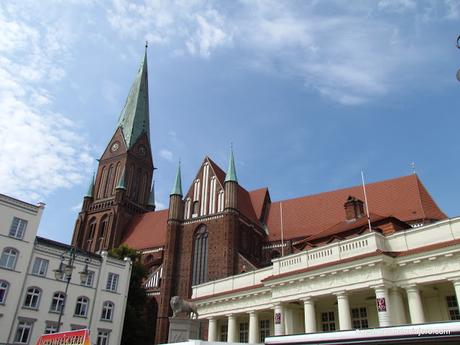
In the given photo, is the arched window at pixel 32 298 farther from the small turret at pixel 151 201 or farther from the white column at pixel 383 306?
the small turret at pixel 151 201

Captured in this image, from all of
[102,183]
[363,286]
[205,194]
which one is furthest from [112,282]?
[102,183]

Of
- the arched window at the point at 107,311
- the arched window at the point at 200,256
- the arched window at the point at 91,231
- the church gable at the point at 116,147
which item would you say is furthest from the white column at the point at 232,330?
the church gable at the point at 116,147

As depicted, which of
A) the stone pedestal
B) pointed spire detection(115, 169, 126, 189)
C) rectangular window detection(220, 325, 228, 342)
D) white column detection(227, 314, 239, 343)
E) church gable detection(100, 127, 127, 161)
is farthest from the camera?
church gable detection(100, 127, 127, 161)

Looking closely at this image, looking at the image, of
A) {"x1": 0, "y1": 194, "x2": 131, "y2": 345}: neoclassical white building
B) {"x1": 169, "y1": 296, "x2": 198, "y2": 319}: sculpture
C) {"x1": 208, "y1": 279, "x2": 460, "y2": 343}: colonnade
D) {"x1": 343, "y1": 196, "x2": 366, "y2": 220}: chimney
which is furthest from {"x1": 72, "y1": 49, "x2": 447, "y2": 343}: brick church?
{"x1": 169, "y1": 296, "x2": 198, "y2": 319}: sculpture

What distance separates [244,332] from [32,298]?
1596cm

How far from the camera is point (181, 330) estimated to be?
1819cm

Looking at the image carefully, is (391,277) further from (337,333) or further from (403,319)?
(337,333)

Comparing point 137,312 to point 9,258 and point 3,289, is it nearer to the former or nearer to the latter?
point 3,289

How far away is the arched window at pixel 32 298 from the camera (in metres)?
29.8

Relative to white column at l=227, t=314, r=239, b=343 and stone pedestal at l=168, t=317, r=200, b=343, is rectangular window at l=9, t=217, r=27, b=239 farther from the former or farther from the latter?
stone pedestal at l=168, t=317, r=200, b=343

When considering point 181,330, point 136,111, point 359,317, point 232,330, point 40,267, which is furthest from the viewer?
point 136,111

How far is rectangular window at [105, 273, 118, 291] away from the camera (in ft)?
118

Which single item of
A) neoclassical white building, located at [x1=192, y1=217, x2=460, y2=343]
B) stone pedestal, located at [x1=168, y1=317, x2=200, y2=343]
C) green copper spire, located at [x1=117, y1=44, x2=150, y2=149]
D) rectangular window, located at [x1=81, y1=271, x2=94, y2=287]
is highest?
green copper spire, located at [x1=117, y1=44, x2=150, y2=149]

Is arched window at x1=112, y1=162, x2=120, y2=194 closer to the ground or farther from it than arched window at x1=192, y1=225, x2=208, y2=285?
farther from it
